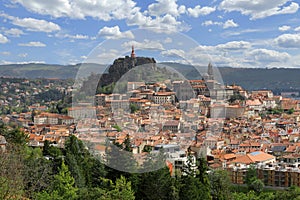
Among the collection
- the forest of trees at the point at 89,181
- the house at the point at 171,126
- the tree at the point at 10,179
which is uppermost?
the house at the point at 171,126

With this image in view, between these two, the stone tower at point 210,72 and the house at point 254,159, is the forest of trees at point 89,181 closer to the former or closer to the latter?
the stone tower at point 210,72

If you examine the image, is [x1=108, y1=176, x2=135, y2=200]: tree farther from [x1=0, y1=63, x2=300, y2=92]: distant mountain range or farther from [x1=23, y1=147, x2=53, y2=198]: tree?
[x1=0, y1=63, x2=300, y2=92]: distant mountain range

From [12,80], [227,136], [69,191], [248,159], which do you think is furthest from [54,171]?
[12,80]

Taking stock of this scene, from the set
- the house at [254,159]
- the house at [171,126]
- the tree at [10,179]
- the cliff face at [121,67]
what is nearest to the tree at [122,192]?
the house at [171,126]

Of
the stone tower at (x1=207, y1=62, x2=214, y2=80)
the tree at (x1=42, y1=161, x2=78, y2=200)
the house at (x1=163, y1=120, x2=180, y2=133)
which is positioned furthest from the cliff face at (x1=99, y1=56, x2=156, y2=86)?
the tree at (x1=42, y1=161, x2=78, y2=200)

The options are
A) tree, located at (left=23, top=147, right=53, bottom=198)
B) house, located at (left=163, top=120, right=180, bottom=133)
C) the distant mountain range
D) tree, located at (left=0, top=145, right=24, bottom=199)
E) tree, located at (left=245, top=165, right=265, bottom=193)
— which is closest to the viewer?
tree, located at (left=0, top=145, right=24, bottom=199)

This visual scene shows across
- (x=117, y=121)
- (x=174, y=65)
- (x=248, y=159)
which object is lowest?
(x=248, y=159)

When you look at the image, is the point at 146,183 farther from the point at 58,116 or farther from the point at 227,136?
the point at 58,116

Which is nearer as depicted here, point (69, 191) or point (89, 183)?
point (69, 191)

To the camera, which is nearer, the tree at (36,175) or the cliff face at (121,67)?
the cliff face at (121,67)
